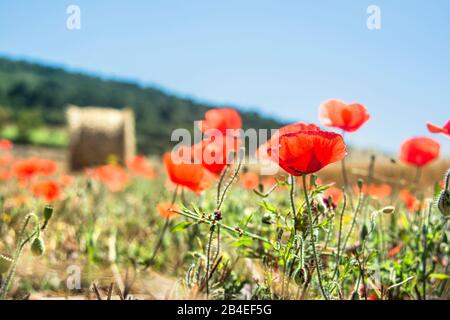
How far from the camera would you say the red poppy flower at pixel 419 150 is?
1359 mm

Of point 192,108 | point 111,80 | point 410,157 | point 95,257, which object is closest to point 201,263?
point 410,157

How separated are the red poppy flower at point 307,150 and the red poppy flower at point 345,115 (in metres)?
0.29

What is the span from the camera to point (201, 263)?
107 cm

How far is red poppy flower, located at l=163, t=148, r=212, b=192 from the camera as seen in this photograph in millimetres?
1142

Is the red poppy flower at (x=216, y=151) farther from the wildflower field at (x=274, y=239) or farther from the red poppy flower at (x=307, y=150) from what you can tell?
the red poppy flower at (x=307, y=150)

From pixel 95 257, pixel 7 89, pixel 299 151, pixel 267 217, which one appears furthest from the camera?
pixel 7 89

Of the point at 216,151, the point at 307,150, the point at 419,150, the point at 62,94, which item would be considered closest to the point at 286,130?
the point at 307,150

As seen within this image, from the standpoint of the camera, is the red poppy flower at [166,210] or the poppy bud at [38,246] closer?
the poppy bud at [38,246]

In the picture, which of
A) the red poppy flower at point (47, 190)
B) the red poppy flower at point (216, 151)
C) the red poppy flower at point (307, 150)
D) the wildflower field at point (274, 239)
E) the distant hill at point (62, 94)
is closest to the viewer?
the red poppy flower at point (307, 150)

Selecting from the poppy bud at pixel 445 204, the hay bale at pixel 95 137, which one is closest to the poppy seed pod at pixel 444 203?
the poppy bud at pixel 445 204

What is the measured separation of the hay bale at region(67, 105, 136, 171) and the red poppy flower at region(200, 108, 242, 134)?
633 centimetres
